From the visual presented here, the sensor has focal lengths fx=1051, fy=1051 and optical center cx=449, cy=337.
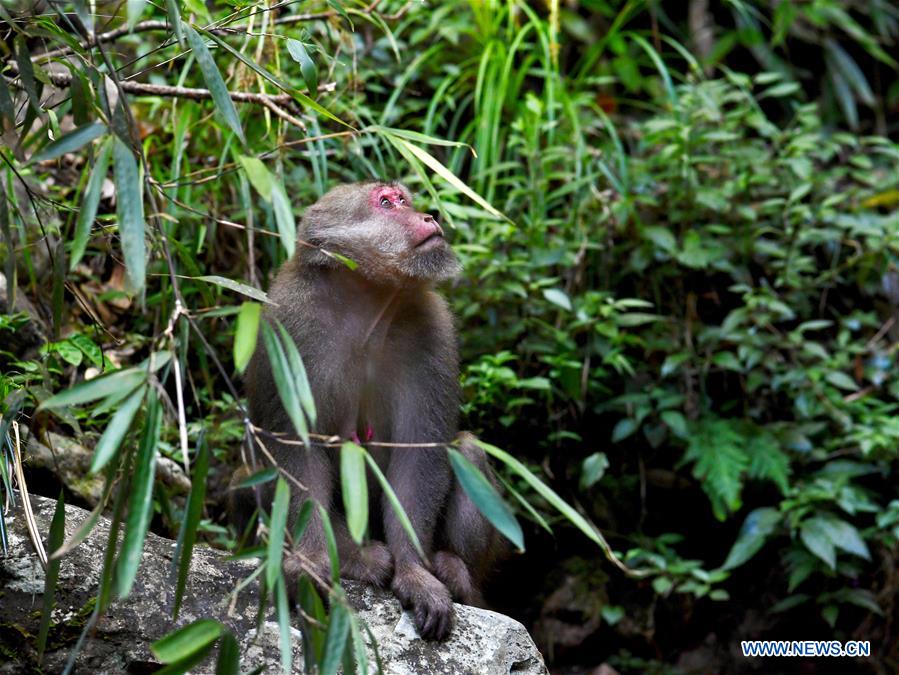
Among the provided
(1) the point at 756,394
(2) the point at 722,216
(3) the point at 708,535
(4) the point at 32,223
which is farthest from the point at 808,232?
(4) the point at 32,223

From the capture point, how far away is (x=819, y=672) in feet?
17.8

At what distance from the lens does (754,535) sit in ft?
16.8

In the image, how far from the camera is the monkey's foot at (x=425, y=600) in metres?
3.25

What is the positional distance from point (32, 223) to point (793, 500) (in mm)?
3820

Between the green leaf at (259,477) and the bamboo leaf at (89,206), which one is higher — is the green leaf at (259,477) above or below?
below

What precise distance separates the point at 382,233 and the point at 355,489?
5.73 feet

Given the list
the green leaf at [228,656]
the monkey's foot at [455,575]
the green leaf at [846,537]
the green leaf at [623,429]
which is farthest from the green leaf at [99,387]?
the green leaf at [846,537]

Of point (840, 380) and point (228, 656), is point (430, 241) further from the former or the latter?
point (840, 380)

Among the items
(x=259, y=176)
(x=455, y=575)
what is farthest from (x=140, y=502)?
(x=455, y=575)

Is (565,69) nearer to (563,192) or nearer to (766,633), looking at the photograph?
(563,192)

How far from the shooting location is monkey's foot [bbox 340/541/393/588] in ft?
11.2

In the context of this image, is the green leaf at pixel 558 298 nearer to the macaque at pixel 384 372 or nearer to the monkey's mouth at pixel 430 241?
the macaque at pixel 384 372

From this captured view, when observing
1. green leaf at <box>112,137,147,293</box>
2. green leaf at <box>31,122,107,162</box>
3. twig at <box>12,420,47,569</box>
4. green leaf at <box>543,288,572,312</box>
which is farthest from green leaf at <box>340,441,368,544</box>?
green leaf at <box>543,288,572,312</box>

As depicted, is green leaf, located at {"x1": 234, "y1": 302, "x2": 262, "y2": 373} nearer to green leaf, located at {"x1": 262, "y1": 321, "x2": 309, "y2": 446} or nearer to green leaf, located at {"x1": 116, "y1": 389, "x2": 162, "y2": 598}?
green leaf, located at {"x1": 262, "y1": 321, "x2": 309, "y2": 446}
